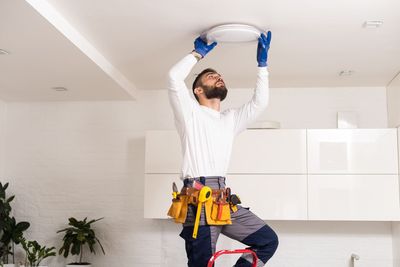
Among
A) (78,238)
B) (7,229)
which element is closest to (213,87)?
(78,238)

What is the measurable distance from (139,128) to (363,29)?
2.66 m

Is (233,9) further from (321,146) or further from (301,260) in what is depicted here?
(301,260)

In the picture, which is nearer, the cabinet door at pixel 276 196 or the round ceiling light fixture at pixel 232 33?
the round ceiling light fixture at pixel 232 33

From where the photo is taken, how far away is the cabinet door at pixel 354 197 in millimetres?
4691

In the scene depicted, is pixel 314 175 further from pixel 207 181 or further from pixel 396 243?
pixel 207 181

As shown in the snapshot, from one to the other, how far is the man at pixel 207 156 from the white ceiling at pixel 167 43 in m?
0.53

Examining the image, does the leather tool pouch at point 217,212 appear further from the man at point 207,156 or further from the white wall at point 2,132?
the white wall at point 2,132

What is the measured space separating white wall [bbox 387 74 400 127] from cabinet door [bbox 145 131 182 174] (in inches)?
78.4

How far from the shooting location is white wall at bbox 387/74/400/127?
4.79m

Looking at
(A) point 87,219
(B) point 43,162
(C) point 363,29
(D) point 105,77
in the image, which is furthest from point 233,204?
(B) point 43,162

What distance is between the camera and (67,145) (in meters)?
5.60

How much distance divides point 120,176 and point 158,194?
0.72 metres

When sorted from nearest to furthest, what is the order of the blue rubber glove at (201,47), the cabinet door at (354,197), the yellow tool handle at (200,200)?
1. the yellow tool handle at (200,200)
2. the blue rubber glove at (201,47)
3. the cabinet door at (354,197)

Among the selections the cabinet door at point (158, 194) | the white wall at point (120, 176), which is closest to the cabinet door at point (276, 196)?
the white wall at point (120, 176)
